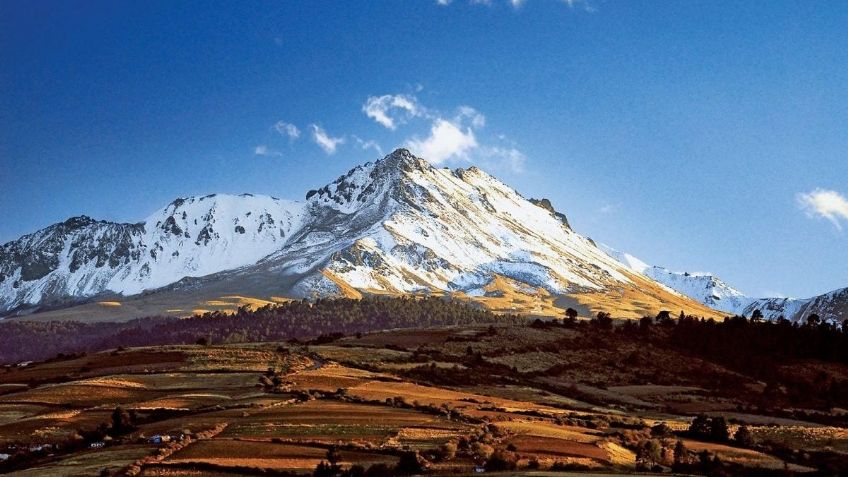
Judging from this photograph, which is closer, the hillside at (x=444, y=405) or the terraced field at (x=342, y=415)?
the terraced field at (x=342, y=415)

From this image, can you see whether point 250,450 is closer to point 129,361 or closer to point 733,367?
point 129,361

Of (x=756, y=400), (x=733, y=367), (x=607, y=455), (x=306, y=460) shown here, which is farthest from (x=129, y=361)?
(x=733, y=367)

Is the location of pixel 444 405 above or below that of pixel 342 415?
above

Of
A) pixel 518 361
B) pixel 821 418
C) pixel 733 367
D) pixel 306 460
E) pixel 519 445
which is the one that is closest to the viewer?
pixel 306 460

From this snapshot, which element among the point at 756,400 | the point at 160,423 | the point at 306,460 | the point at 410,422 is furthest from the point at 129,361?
the point at 756,400

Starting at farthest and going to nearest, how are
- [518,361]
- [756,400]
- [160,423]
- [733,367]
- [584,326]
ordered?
1. [584,326]
2. [733,367]
3. [518,361]
4. [756,400]
5. [160,423]

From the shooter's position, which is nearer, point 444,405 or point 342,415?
point 342,415

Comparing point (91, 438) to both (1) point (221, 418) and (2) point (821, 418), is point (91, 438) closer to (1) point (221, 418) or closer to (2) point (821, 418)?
(1) point (221, 418)

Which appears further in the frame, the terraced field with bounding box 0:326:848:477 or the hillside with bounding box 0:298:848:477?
the hillside with bounding box 0:298:848:477

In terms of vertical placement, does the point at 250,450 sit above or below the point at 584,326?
below

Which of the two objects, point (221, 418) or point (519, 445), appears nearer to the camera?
point (519, 445)
